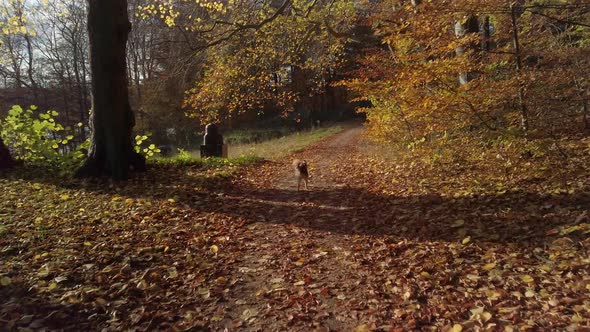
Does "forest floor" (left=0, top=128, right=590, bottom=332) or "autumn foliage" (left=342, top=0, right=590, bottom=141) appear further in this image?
"autumn foliage" (left=342, top=0, right=590, bottom=141)

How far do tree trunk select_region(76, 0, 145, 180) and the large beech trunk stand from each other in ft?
8.73

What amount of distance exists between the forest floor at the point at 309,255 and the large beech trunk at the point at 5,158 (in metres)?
2.13

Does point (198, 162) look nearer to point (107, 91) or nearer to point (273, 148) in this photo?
point (107, 91)

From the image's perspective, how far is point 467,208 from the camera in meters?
5.88

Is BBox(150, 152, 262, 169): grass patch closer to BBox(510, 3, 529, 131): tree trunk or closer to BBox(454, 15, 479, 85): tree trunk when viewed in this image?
BBox(454, 15, 479, 85): tree trunk

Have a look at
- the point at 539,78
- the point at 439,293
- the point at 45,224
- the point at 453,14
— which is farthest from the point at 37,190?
the point at 539,78

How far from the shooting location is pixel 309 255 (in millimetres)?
4898

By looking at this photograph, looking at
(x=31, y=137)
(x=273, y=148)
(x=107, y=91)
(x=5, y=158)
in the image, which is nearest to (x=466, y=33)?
(x=107, y=91)

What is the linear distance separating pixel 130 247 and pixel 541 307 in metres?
4.61

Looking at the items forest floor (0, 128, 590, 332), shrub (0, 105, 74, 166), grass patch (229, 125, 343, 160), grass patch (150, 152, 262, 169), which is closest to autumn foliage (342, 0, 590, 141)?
forest floor (0, 128, 590, 332)

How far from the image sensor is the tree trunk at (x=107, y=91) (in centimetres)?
835

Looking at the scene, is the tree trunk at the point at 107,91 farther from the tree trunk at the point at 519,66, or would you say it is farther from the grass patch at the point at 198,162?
the tree trunk at the point at 519,66

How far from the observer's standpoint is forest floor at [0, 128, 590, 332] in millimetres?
3492

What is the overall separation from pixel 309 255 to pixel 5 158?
29.0 ft
